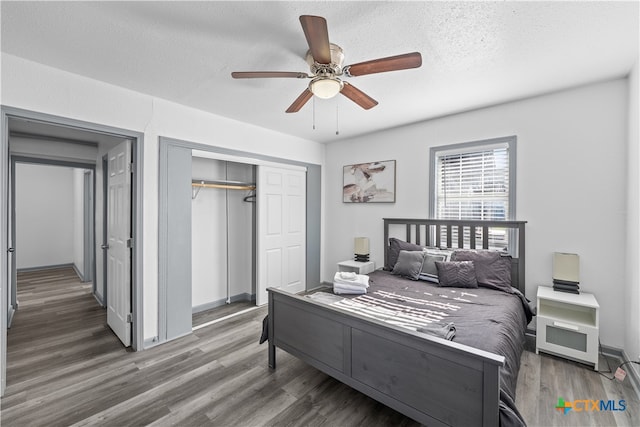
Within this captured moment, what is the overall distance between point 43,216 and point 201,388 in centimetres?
709

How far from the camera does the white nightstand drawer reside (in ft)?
8.04

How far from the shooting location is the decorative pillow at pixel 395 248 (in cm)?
372

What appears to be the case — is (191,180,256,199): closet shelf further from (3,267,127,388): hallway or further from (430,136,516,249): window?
(430,136,516,249): window

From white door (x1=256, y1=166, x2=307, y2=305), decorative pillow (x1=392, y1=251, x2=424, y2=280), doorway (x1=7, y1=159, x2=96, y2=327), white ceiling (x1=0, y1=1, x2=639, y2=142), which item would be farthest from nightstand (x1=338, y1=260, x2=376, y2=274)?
doorway (x1=7, y1=159, x2=96, y2=327)

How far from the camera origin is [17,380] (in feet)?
7.79

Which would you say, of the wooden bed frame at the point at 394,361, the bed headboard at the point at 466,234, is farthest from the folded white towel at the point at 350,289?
the bed headboard at the point at 466,234

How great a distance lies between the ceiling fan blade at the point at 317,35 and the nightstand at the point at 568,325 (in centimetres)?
291

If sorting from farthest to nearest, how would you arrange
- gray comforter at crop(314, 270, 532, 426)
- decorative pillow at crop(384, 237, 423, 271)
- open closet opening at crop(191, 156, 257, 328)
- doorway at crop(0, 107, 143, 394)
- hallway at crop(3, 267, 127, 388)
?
open closet opening at crop(191, 156, 257, 328) → decorative pillow at crop(384, 237, 423, 271) → hallway at crop(3, 267, 127, 388) → doorway at crop(0, 107, 143, 394) → gray comforter at crop(314, 270, 532, 426)

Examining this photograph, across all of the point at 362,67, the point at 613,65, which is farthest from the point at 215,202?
the point at 613,65

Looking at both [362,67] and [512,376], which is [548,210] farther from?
[362,67]

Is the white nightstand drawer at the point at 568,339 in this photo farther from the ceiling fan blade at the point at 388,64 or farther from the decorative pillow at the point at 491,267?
the ceiling fan blade at the point at 388,64

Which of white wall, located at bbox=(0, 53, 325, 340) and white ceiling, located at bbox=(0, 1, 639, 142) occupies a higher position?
white ceiling, located at bbox=(0, 1, 639, 142)

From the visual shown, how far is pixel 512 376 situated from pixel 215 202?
3835mm

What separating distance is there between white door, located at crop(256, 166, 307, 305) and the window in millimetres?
2100
